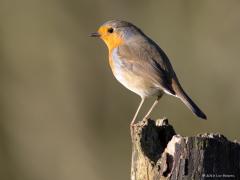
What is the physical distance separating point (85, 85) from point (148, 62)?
124 inches

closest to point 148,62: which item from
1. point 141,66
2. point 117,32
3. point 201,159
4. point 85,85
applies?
point 141,66

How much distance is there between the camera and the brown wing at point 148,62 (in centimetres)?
694

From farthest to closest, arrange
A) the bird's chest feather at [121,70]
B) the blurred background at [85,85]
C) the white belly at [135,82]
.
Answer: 1. the blurred background at [85,85]
2. the bird's chest feather at [121,70]
3. the white belly at [135,82]

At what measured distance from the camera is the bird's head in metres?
7.70

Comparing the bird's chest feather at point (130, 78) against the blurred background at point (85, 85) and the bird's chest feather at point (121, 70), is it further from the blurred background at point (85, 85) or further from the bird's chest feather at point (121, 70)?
the blurred background at point (85, 85)

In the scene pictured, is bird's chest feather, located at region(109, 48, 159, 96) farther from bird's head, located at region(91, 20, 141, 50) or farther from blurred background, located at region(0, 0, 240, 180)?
blurred background, located at region(0, 0, 240, 180)

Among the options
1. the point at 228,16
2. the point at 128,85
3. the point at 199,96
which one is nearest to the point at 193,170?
the point at 128,85

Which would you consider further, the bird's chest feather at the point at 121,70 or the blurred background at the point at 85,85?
the blurred background at the point at 85,85

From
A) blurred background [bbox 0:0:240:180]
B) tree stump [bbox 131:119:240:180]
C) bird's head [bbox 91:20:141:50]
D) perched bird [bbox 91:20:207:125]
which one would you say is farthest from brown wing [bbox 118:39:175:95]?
blurred background [bbox 0:0:240:180]

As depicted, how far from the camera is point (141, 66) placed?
7156mm

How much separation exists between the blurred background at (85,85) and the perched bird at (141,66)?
2.32 m

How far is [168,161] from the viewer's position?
4754mm

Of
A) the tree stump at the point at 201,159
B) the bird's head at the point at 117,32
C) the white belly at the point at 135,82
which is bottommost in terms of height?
the tree stump at the point at 201,159

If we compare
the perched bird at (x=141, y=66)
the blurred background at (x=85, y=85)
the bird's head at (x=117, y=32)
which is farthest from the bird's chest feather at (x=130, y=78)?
the blurred background at (x=85, y=85)
